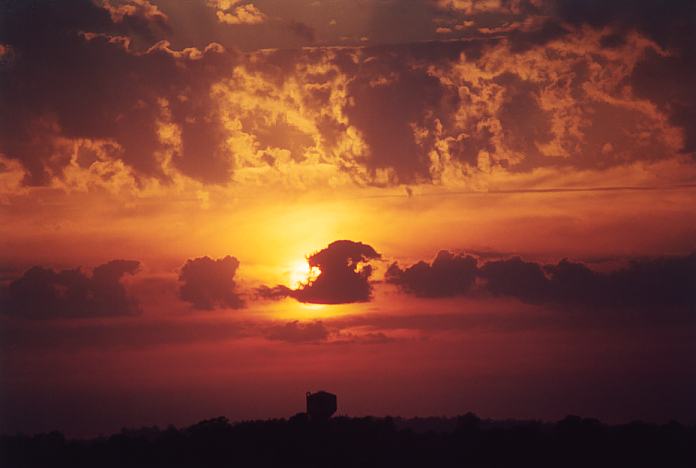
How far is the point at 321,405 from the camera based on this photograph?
323ft

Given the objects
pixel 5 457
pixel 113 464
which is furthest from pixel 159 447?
pixel 5 457

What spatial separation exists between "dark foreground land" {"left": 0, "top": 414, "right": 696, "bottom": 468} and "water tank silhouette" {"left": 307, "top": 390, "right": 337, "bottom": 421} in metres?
0.60

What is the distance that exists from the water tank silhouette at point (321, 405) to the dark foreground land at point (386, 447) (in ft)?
1.97

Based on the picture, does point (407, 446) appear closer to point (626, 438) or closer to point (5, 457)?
point (626, 438)

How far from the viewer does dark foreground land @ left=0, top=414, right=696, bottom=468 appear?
9438 cm

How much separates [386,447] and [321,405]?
20.9 ft

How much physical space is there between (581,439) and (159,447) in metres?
36.6

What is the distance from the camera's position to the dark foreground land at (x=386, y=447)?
310 feet

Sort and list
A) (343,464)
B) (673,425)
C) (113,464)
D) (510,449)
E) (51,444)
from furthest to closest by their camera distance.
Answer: (51,444) < (673,425) < (113,464) < (510,449) < (343,464)

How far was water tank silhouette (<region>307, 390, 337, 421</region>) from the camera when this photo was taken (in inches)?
3866

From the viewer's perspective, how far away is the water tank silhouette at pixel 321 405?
98.2 m

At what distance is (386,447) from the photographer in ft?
321

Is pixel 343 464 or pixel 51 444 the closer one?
pixel 343 464

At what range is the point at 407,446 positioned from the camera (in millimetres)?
99000
